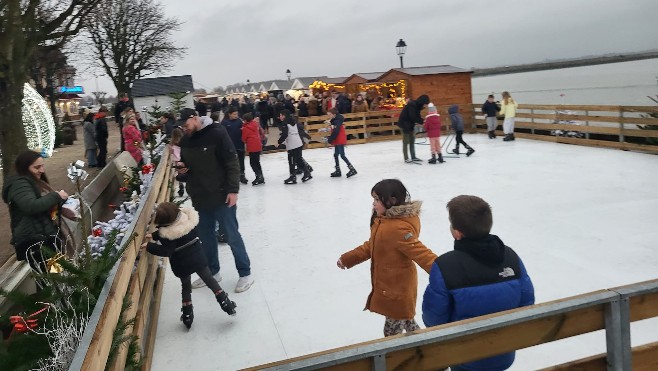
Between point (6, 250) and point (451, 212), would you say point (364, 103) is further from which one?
point (451, 212)

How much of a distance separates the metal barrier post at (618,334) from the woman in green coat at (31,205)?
11.6 feet

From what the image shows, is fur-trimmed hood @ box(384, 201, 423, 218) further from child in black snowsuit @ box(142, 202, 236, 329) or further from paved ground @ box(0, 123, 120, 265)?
paved ground @ box(0, 123, 120, 265)

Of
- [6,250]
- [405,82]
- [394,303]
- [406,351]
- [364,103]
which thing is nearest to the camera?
[406,351]

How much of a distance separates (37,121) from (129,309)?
1563 cm

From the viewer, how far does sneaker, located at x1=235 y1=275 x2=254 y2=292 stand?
16.2ft

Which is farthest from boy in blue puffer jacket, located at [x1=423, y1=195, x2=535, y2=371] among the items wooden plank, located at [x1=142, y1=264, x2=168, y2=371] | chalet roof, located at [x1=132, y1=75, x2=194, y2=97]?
chalet roof, located at [x1=132, y1=75, x2=194, y2=97]

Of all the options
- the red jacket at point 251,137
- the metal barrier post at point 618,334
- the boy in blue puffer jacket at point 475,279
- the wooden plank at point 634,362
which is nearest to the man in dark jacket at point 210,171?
the boy in blue puffer jacket at point 475,279

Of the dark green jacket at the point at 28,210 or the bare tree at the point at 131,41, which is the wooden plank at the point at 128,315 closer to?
the dark green jacket at the point at 28,210

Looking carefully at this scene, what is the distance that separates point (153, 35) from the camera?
39.4 metres

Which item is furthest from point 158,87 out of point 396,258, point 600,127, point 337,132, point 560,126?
point 396,258

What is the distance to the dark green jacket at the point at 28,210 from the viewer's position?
381 centimetres

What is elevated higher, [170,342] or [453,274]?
[453,274]

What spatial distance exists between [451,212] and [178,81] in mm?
28417

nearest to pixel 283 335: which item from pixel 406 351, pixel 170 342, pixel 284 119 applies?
pixel 170 342
